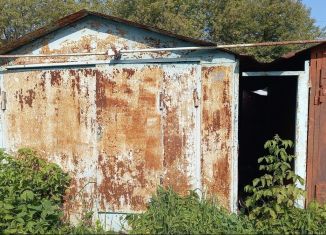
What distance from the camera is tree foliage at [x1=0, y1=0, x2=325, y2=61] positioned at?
22.2 meters

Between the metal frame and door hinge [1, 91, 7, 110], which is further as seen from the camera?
door hinge [1, 91, 7, 110]

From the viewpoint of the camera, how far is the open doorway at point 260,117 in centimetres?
616

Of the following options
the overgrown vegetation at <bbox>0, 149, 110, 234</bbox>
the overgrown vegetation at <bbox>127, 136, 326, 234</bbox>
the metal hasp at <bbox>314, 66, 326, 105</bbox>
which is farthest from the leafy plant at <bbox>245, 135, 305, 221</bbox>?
the overgrown vegetation at <bbox>0, 149, 110, 234</bbox>

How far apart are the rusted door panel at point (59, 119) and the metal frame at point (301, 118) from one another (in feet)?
8.47

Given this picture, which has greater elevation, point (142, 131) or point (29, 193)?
point (142, 131)

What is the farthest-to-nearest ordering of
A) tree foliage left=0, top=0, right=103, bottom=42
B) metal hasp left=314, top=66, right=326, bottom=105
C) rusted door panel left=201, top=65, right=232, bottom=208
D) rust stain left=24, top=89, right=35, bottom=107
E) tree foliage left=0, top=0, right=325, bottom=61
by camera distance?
tree foliage left=0, top=0, right=103, bottom=42 → tree foliage left=0, top=0, right=325, bottom=61 → rust stain left=24, top=89, right=35, bottom=107 → rusted door panel left=201, top=65, right=232, bottom=208 → metal hasp left=314, top=66, right=326, bottom=105

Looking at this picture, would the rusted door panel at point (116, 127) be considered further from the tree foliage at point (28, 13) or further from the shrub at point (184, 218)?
the tree foliage at point (28, 13)

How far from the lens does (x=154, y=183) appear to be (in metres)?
5.14

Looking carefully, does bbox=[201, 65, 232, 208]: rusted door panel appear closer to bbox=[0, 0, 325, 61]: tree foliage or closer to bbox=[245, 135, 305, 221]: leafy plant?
bbox=[245, 135, 305, 221]: leafy plant

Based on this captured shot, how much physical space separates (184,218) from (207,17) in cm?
2291

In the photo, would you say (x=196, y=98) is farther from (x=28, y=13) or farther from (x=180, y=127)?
(x=28, y=13)

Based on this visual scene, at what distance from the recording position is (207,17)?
2559 centimetres

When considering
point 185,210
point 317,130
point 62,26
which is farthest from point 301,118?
point 62,26

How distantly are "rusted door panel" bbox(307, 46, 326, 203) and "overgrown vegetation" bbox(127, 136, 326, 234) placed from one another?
26 cm
